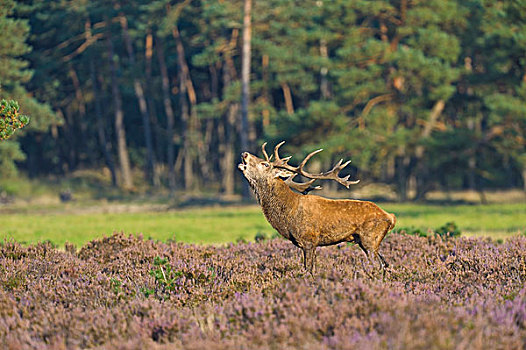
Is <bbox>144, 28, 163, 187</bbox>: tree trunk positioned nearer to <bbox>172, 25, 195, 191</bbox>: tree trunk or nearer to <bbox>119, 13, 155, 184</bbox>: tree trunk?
<bbox>119, 13, 155, 184</bbox>: tree trunk

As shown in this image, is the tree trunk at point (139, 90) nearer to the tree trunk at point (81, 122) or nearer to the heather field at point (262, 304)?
the tree trunk at point (81, 122)

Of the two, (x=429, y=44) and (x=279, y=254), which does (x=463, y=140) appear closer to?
(x=429, y=44)

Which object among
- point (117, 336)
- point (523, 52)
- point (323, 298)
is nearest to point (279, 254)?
point (323, 298)

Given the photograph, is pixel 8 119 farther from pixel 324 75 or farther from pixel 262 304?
pixel 324 75

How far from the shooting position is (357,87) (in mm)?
36312

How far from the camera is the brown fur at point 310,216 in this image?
8.54m

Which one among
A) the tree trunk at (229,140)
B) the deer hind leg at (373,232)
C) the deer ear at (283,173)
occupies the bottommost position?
the tree trunk at (229,140)

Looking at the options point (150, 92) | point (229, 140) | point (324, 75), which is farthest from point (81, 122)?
point (324, 75)

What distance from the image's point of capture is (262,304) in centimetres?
649

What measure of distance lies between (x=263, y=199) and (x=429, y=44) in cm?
2985

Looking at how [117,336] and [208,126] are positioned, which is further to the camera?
[208,126]

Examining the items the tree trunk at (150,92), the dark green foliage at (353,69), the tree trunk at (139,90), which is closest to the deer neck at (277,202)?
the dark green foliage at (353,69)

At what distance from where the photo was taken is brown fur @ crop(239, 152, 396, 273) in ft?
28.0

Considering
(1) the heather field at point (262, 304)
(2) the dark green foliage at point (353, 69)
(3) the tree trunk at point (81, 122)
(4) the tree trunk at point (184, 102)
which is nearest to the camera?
(1) the heather field at point (262, 304)
